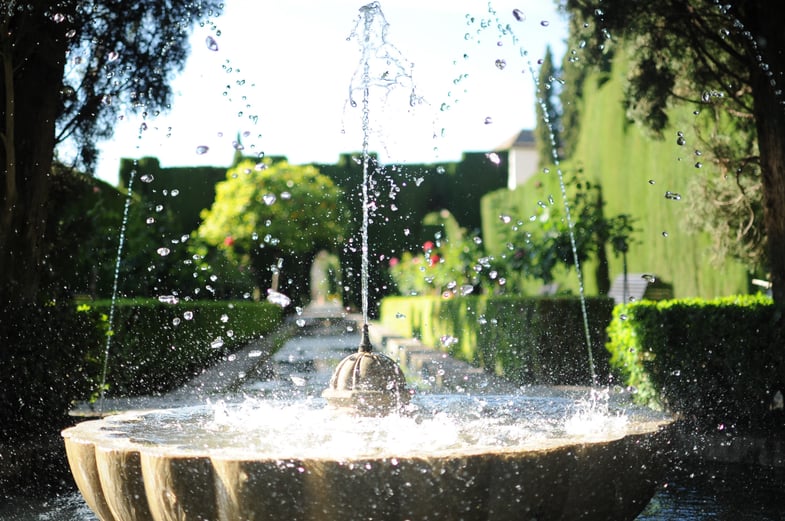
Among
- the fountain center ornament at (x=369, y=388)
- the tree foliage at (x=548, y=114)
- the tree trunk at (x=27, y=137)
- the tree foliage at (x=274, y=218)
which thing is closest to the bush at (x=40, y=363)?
the tree trunk at (x=27, y=137)

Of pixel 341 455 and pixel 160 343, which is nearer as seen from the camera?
pixel 341 455

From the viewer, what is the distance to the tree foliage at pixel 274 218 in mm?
22812

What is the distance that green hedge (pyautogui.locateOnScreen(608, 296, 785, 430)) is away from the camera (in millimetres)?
4977

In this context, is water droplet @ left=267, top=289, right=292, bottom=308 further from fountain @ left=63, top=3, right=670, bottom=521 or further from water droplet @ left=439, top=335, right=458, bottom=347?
fountain @ left=63, top=3, right=670, bottom=521

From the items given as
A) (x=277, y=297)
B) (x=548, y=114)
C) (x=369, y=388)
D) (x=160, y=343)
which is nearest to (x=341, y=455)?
(x=369, y=388)

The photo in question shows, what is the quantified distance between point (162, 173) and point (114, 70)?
20964 millimetres

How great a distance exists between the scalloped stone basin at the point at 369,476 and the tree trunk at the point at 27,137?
7.52ft

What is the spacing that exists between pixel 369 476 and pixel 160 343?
7.08 m

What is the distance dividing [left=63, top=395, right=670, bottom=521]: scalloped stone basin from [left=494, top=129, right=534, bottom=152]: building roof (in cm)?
4032

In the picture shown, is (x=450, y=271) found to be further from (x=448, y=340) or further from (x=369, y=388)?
(x=369, y=388)

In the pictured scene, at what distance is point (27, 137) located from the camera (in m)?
4.95

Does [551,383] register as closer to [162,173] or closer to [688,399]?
[688,399]

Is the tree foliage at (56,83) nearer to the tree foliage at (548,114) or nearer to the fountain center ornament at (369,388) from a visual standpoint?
the fountain center ornament at (369,388)

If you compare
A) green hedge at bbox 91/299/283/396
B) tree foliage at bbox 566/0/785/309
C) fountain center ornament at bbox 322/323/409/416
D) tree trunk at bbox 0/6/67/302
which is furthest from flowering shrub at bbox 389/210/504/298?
fountain center ornament at bbox 322/323/409/416
